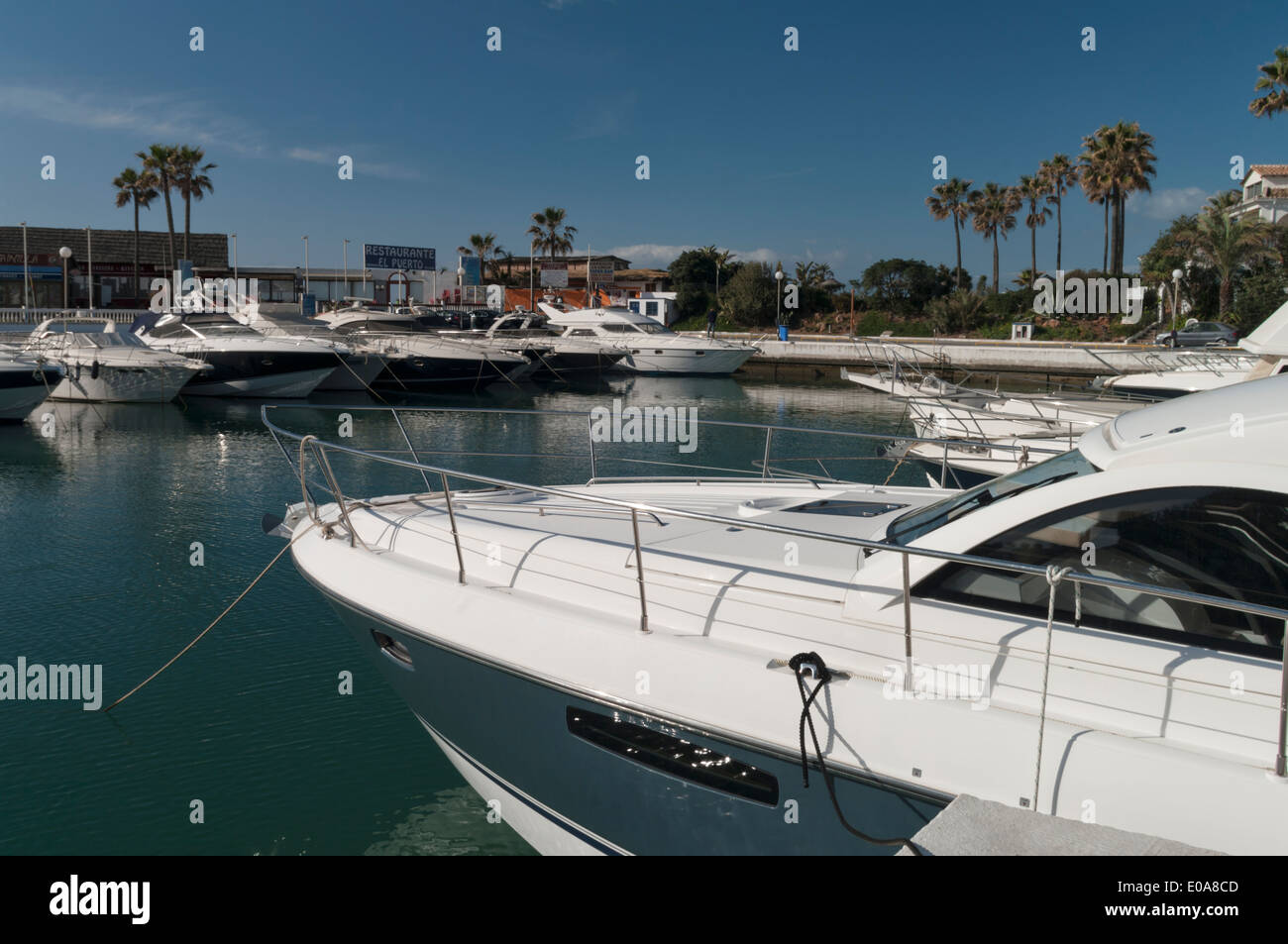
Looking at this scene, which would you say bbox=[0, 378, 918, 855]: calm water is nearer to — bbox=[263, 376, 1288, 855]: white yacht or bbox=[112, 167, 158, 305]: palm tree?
bbox=[263, 376, 1288, 855]: white yacht

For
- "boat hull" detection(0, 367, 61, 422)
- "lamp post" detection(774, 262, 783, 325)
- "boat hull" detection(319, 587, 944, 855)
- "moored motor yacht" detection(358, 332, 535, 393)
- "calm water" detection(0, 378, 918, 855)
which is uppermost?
"lamp post" detection(774, 262, 783, 325)

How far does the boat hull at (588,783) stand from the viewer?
317 centimetres

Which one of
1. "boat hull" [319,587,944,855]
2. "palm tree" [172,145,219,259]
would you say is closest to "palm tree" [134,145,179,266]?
"palm tree" [172,145,219,259]

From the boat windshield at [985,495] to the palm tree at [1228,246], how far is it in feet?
126

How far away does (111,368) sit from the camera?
2377 cm

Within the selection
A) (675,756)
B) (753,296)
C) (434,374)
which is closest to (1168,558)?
(675,756)

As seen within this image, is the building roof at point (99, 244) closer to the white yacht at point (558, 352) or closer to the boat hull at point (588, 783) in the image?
the white yacht at point (558, 352)

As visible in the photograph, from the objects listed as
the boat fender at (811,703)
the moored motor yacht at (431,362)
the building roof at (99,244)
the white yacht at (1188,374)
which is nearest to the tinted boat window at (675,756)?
the boat fender at (811,703)

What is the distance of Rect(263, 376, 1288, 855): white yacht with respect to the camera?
2.83 metres

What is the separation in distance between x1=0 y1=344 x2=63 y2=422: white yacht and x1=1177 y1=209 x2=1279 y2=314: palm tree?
3910 centimetres

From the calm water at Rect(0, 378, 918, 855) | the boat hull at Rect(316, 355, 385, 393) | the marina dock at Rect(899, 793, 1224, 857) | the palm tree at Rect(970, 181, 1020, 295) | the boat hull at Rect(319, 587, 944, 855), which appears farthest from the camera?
the palm tree at Rect(970, 181, 1020, 295)

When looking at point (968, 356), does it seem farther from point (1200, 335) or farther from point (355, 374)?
point (355, 374)
